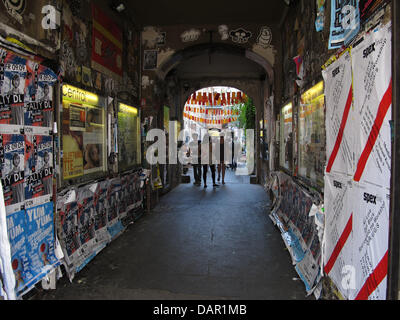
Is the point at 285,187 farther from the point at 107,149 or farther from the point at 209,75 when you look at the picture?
the point at 209,75

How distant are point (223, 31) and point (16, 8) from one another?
4099mm

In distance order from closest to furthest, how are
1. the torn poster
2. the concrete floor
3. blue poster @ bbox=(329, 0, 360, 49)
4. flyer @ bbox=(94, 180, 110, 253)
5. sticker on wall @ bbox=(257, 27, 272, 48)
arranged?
1. blue poster @ bbox=(329, 0, 360, 49)
2. the torn poster
3. the concrete floor
4. flyer @ bbox=(94, 180, 110, 253)
5. sticker on wall @ bbox=(257, 27, 272, 48)

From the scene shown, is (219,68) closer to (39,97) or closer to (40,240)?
(39,97)

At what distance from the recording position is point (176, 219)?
5578 mm

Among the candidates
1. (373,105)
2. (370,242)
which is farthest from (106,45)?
(370,242)

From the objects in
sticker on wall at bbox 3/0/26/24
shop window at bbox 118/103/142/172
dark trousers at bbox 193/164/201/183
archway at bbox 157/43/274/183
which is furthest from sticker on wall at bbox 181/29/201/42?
dark trousers at bbox 193/164/201/183

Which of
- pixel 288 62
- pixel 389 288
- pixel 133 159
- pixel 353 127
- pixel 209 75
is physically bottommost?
pixel 389 288

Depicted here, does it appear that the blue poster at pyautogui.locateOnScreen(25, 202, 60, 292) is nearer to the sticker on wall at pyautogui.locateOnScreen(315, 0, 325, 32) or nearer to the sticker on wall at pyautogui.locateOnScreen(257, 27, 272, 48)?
the sticker on wall at pyautogui.locateOnScreen(315, 0, 325, 32)

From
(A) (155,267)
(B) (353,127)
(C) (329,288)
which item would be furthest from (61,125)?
(C) (329,288)

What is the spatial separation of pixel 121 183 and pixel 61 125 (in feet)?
6.29

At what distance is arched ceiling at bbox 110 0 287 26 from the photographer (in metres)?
5.06

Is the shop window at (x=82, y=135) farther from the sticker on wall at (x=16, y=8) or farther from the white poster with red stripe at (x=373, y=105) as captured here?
the white poster with red stripe at (x=373, y=105)

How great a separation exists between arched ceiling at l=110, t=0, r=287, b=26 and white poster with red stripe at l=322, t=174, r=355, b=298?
12.1 ft

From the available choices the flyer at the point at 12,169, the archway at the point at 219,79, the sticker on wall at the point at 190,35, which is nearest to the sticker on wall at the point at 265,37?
the sticker on wall at the point at 190,35
